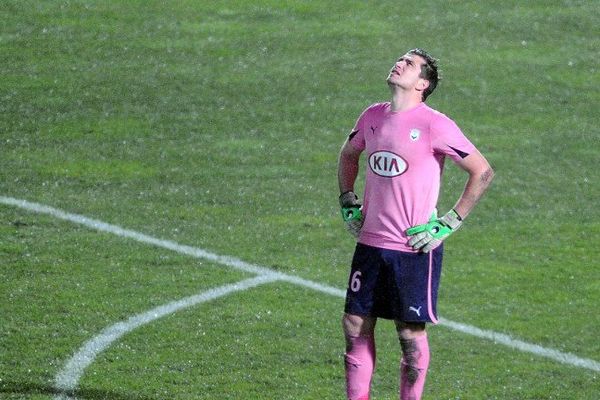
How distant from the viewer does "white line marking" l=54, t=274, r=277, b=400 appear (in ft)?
25.0

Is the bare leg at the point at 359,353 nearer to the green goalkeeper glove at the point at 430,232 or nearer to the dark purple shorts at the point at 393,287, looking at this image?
the dark purple shorts at the point at 393,287

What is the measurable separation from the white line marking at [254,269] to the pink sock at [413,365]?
82.0 inches

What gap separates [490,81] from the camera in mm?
14062

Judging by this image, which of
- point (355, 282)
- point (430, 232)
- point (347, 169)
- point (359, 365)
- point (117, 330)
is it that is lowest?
point (117, 330)

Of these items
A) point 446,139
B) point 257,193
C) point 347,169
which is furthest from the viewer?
point 257,193

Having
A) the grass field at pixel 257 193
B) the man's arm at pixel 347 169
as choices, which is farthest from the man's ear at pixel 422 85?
the grass field at pixel 257 193

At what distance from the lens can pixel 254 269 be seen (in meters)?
9.89

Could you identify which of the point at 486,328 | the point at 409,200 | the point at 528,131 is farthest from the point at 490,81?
the point at 409,200

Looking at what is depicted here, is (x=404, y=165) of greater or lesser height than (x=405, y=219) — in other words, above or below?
above

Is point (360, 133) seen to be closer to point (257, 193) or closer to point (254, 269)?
point (254, 269)

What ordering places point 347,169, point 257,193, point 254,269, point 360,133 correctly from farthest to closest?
point 257,193
point 254,269
point 347,169
point 360,133

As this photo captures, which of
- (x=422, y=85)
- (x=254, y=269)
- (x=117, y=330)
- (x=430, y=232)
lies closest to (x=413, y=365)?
(x=430, y=232)

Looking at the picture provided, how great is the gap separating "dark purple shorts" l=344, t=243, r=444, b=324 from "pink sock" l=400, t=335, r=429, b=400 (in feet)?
0.47

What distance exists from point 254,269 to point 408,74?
12.0 ft
